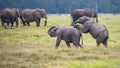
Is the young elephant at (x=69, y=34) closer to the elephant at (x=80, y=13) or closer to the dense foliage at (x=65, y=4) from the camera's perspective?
the elephant at (x=80, y=13)

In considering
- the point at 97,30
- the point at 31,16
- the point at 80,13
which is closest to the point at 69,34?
the point at 97,30

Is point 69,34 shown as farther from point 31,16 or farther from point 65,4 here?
point 65,4

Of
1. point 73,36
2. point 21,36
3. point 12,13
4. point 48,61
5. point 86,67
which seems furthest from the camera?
point 12,13

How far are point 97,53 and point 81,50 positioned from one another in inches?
27.1

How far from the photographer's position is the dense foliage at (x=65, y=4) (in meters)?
74.6

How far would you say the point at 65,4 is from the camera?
82750mm

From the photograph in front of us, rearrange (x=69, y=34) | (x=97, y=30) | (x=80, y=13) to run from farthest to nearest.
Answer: (x=80, y=13)
(x=97, y=30)
(x=69, y=34)

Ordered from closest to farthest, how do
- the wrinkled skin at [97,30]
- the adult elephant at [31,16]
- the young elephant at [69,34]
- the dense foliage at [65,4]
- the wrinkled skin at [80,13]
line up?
the young elephant at [69,34] < the wrinkled skin at [97,30] < the adult elephant at [31,16] < the wrinkled skin at [80,13] < the dense foliage at [65,4]

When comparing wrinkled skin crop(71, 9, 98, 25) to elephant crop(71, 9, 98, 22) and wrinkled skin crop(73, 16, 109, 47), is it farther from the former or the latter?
wrinkled skin crop(73, 16, 109, 47)

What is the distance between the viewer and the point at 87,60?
11.6m

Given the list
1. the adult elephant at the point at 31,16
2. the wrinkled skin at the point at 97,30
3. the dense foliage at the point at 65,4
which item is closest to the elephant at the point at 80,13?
the adult elephant at the point at 31,16

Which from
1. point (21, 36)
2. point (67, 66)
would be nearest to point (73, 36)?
point (67, 66)

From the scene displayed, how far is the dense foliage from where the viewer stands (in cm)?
7456

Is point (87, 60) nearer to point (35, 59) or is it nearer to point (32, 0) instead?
point (35, 59)
